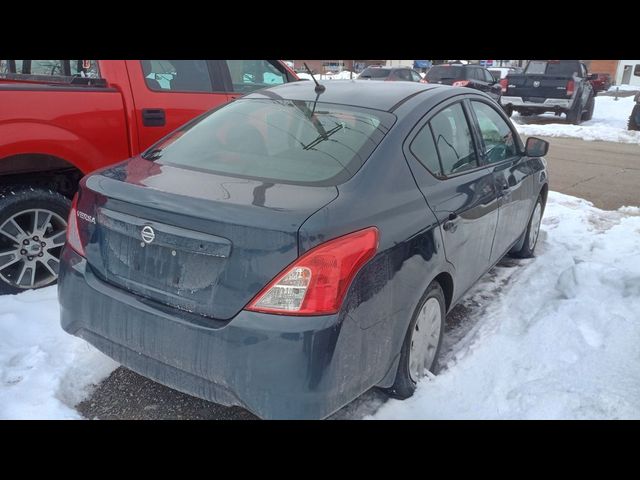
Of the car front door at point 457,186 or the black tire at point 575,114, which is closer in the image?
the car front door at point 457,186

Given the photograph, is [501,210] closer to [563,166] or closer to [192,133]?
[192,133]

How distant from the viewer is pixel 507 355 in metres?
3.26

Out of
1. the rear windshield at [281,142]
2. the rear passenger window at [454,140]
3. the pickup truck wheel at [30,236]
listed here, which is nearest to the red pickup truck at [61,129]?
the pickup truck wheel at [30,236]

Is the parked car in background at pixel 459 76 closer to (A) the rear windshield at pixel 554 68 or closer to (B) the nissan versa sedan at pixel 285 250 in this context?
(A) the rear windshield at pixel 554 68

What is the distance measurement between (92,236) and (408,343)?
1620mm

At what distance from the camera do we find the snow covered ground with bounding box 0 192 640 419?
274 cm

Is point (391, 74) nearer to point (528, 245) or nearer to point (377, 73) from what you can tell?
point (377, 73)

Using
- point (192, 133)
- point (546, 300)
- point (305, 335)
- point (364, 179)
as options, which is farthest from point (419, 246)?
point (546, 300)

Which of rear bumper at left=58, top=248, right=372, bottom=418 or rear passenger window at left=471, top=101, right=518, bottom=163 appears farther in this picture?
rear passenger window at left=471, top=101, right=518, bottom=163

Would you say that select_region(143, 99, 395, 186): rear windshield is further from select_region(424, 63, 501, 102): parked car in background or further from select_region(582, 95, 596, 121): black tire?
select_region(582, 95, 596, 121): black tire

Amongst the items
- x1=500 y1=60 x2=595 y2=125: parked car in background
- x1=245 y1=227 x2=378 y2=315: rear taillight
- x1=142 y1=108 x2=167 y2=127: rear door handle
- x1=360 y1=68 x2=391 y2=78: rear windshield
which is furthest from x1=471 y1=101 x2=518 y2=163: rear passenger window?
x1=360 y1=68 x2=391 y2=78: rear windshield

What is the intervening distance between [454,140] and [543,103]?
13.7m

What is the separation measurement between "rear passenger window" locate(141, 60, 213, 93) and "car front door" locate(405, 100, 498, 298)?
234 centimetres

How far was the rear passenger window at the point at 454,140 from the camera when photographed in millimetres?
3107
